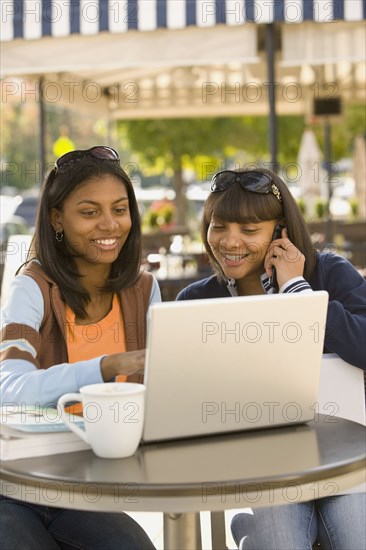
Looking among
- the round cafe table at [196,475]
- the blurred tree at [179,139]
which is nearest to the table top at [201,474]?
the round cafe table at [196,475]

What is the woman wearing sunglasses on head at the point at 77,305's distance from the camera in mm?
2029

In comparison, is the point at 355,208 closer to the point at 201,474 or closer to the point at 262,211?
the point at 262,211

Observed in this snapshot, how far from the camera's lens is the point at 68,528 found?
6.79 ft

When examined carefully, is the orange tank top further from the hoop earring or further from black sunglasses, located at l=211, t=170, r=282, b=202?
black sunglasses, located at l=211, t=170, r=282, b=202

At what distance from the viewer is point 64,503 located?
1624 millimetres

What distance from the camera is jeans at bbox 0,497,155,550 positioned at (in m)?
1.96

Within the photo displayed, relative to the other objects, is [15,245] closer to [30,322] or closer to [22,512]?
[30,322]

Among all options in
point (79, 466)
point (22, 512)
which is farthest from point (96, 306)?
point (79, 466)

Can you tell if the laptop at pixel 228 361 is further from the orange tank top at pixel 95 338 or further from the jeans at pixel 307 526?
the orange tank top at pixel 95 338

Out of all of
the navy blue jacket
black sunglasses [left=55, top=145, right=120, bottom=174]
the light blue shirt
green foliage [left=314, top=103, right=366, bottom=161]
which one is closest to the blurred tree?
green foliage [left=314, top=103, right=366, bottom=161]

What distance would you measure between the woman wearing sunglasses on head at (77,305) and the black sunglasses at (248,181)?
274mm

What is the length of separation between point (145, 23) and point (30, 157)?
42718 millimetres

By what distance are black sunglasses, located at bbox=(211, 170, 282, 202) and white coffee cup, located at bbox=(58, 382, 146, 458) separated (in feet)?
3.54

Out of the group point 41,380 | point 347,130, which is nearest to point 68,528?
point 41,380
